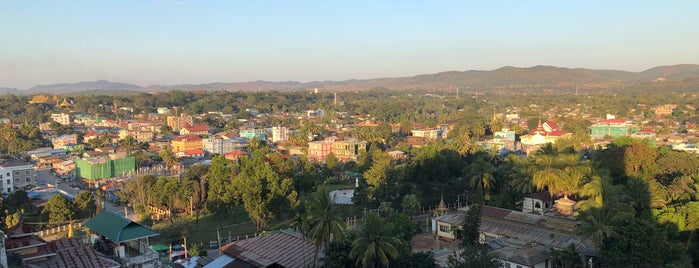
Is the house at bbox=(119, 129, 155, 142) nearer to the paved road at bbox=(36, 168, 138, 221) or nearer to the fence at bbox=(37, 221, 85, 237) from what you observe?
the paved road at bbox=(36, 168, 138, 221)

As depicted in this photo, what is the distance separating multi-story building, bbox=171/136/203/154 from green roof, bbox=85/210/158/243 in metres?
Result: 44.2

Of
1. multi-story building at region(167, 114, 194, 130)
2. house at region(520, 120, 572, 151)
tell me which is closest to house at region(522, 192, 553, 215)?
house at region(520, 120, 572, 151)

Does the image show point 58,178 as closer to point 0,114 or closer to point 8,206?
point 8,206

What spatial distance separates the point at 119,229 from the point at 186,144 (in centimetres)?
4565

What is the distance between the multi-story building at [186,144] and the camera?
58.7 metres

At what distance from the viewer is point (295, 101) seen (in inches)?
5404

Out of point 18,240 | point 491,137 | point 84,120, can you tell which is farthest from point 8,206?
point 84,120

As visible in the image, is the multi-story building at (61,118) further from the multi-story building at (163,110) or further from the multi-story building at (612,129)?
the multi-story building at (612,129)

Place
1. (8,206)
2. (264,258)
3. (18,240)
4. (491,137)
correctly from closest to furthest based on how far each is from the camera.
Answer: (18,240), (264,258), (8,206), (491,137)

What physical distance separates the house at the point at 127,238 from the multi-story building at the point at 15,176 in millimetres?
25377

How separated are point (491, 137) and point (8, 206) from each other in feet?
159

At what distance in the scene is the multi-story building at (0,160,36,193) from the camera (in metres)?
36.2

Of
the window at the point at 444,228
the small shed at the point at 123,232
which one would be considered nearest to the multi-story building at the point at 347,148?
the window at the point at 444,228

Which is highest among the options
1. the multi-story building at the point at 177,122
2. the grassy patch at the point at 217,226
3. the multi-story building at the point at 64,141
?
the multi-story building at the point at 177,122
